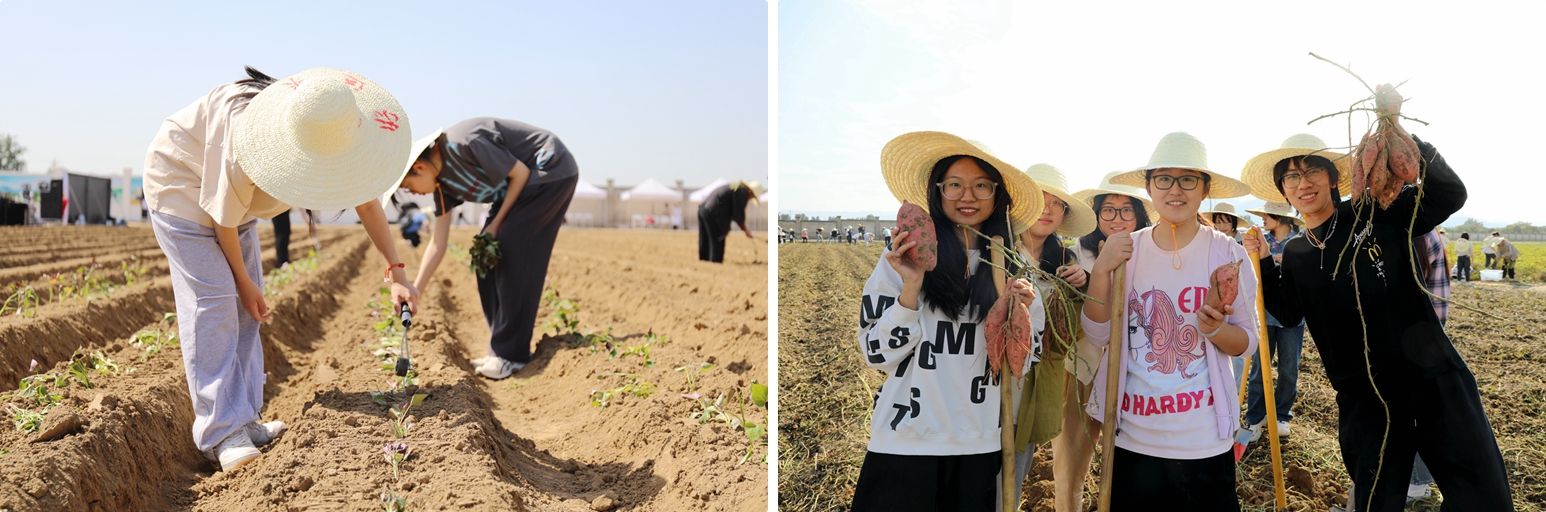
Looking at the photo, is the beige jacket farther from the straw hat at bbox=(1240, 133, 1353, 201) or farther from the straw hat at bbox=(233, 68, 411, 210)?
the straw hat at bbox=(1240, 133, 1353, 201)

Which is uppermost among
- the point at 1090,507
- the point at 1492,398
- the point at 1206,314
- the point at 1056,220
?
the point at 1056,220

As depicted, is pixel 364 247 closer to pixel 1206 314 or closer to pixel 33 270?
pixel 33 270

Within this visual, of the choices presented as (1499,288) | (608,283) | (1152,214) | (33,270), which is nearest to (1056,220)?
(1152,214)

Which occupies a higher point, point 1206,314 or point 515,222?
point 515,222

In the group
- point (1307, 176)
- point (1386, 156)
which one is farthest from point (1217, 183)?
point (1386, 156)

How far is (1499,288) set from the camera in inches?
173

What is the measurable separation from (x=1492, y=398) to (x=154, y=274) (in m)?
11.6

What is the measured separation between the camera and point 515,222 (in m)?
4.99

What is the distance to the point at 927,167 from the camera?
109 inches

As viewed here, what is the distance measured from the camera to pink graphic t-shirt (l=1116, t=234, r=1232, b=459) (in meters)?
2.49

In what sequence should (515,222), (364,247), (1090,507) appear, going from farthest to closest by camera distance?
(364,247), (515,222), (1090,507)

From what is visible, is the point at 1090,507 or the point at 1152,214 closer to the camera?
the point at 1090,507

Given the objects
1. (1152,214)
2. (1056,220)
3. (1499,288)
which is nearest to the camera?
(1056,220)

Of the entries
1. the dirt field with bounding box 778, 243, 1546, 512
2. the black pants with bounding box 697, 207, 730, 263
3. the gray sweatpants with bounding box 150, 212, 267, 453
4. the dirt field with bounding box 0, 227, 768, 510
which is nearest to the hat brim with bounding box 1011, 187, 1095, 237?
the dirt field with bounding box 778, 243, 1546, 512
